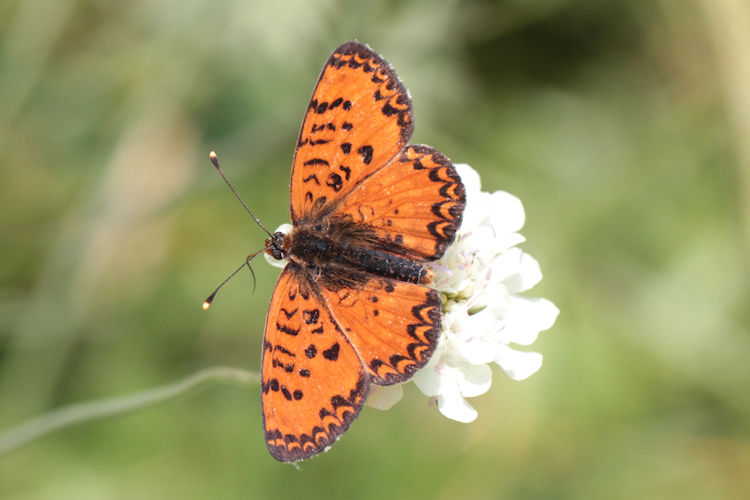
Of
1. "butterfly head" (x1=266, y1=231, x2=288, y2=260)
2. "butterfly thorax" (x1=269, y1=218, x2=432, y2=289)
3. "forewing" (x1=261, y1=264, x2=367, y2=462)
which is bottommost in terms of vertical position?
"forewing" (x1=261, y1=264, x2=367, y2=462)

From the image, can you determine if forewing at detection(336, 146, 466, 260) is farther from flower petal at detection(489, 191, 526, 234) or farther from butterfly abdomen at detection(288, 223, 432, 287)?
flower petal at detection(489, 191, 526, 234)

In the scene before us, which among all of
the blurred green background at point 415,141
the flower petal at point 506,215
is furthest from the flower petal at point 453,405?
the blurred green background at point 415,141

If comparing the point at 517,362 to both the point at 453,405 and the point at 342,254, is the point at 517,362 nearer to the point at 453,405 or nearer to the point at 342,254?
the point at 453,405

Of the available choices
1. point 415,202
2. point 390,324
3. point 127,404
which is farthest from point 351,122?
point 127,404

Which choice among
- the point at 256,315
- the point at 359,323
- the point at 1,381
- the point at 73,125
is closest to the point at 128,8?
the point at 73,125

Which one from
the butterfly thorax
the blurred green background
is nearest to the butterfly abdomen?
the butterfly thorax
